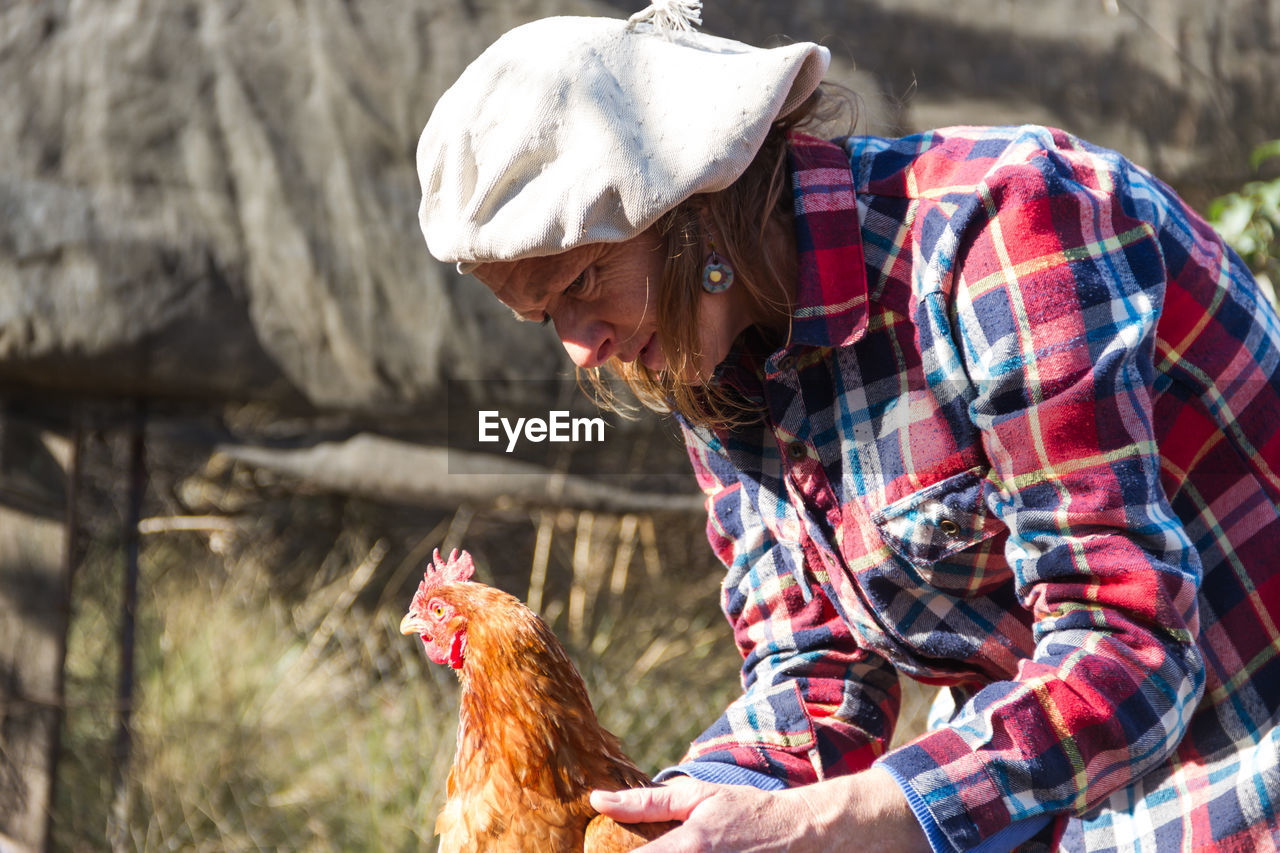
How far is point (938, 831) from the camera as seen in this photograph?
112 centimetres

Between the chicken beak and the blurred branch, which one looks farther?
the blurred branch

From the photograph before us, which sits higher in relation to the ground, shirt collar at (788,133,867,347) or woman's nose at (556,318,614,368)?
shirt collar at (788,133,867,347)

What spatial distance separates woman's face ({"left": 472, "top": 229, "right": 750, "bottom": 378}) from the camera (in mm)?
1267

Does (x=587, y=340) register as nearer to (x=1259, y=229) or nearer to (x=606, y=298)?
(x=606, y=298)

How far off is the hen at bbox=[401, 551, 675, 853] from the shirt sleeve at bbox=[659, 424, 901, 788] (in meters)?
0.13

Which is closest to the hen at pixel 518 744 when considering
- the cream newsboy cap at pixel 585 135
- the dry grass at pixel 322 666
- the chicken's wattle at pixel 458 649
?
the chicken's wattle at pixel 458 649

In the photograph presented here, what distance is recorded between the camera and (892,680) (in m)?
1.62

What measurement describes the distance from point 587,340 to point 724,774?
0.57m

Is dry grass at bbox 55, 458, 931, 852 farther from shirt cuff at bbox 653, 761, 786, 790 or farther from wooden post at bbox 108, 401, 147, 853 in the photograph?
shirt cuff at bbox 653, 761, 786, 790

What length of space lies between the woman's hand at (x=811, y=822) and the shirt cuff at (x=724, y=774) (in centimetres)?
19

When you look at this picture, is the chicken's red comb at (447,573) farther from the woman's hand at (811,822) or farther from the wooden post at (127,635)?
the wooden post at (127,635)

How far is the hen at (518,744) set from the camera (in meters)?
1.35

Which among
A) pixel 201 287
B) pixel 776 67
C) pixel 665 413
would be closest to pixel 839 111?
pixel 776 67

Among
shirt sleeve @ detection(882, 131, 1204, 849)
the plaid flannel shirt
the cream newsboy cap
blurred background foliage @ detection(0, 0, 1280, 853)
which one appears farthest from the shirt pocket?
blurred background foliage @ detection(0, 0, 1280, 853)
